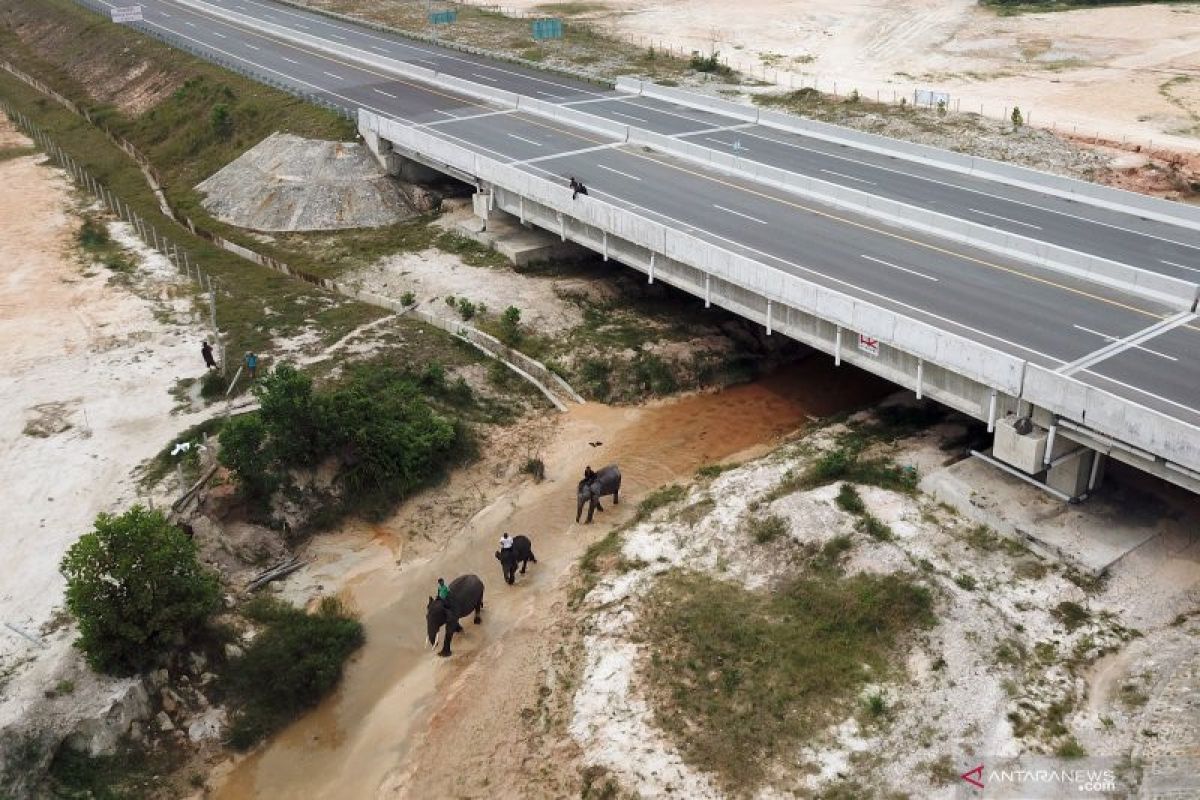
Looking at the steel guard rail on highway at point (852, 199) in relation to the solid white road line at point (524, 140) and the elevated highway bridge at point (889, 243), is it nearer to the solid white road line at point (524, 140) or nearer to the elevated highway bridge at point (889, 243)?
the elevated highway bridge at point (889, 243)

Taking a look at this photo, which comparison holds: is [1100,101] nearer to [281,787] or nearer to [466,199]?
[466,199]

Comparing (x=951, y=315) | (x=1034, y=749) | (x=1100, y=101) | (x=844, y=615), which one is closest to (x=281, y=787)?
(x=844, y=615)

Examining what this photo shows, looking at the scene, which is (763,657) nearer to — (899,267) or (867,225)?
(899,267)

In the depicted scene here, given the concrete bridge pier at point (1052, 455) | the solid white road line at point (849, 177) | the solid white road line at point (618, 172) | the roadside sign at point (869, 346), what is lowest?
the concrete bridge pier at point (1052, 455)

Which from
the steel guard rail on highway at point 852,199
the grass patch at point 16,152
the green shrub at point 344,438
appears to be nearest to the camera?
the green shrub at point 344,438

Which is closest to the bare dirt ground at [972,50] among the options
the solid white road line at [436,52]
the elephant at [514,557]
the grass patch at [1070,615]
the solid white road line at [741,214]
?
the solid white road line at [436,52]

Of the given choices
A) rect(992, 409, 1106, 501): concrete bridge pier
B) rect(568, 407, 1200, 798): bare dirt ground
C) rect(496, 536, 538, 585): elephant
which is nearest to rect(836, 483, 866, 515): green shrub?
rect(568, 407, 1200, 798): bare dirt ground
